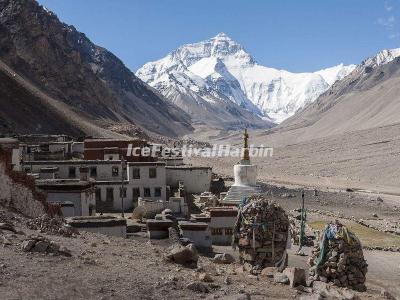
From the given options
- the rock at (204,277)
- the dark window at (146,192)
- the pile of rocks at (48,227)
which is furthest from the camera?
the dark window at (146,192)

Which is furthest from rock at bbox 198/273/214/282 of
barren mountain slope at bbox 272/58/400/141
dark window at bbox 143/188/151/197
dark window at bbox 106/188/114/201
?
barren mountain slope at bbox 272/58/400/141

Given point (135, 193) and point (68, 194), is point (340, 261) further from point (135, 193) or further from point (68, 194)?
point (135, 193)

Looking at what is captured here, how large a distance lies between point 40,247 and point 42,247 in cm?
4

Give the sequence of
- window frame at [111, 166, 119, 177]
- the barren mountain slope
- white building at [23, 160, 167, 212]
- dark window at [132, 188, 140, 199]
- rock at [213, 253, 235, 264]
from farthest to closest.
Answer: the barren mountain slope, window frame at [111, 166, 119, 177], dark window at [132, 188, 140, 199], white building at [23, 160, 167, 212], rock at [213, 253, 235, 264]

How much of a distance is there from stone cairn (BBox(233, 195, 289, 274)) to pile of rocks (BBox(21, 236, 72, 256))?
499 centimetres

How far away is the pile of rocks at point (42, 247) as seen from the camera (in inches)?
456

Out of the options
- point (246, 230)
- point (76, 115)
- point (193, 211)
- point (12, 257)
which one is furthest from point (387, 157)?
point (12, 257)

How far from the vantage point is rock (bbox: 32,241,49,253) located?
11.6 meters

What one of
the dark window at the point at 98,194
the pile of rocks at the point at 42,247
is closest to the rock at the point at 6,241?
the pile of rocks at the point at 42,247

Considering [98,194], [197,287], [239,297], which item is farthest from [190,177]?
[239,297]

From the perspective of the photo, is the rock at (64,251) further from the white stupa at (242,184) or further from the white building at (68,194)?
the white stupa at (242,184)

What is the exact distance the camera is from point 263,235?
1519cm

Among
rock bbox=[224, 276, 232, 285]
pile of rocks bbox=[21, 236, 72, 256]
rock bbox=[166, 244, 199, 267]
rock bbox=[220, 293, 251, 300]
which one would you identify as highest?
pile of rocks bbox=[21, 236, 72, 256]

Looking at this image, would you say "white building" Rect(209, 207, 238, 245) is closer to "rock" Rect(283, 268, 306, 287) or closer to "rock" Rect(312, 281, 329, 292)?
"rock" Rect(312, 281, 329, 292)
